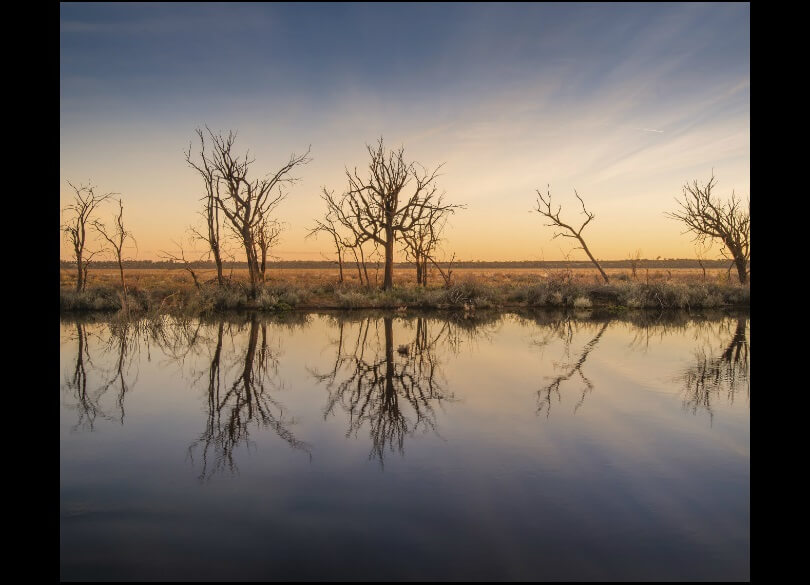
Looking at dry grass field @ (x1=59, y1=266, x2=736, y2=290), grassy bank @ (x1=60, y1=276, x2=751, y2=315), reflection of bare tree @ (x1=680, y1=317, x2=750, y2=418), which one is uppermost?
dry grass field @ (x1=59, y1=266, x2=736, y2=290)

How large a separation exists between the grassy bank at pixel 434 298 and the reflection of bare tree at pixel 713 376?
515 inches

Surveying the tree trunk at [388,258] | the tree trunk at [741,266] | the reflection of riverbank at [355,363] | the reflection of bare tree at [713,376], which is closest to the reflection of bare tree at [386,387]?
the reflection of riverbank at [355,363]

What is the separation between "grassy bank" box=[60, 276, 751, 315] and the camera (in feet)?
83.1

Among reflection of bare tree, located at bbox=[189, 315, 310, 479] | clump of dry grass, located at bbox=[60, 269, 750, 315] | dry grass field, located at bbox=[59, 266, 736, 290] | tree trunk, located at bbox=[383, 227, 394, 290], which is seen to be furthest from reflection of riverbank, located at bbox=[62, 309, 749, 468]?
tree trunk, located at bbox=[383, 227, 394, 290]

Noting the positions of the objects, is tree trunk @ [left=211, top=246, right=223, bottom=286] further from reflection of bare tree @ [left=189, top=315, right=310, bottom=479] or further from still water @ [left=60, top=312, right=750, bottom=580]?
reflection of bare tree @ [left=189, top=315, right=310, bottom=479]

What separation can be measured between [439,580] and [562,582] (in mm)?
809

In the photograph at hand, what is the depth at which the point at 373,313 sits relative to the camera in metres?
24.1

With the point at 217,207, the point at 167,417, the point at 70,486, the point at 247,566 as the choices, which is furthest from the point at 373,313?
the point at 247,566

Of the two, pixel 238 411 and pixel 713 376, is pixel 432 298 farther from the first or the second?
pixel 238 411

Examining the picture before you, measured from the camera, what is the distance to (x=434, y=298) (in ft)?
87.7

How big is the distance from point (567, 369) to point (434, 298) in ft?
51.6

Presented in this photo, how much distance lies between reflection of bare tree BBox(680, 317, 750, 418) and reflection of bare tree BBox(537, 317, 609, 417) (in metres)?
1.69
